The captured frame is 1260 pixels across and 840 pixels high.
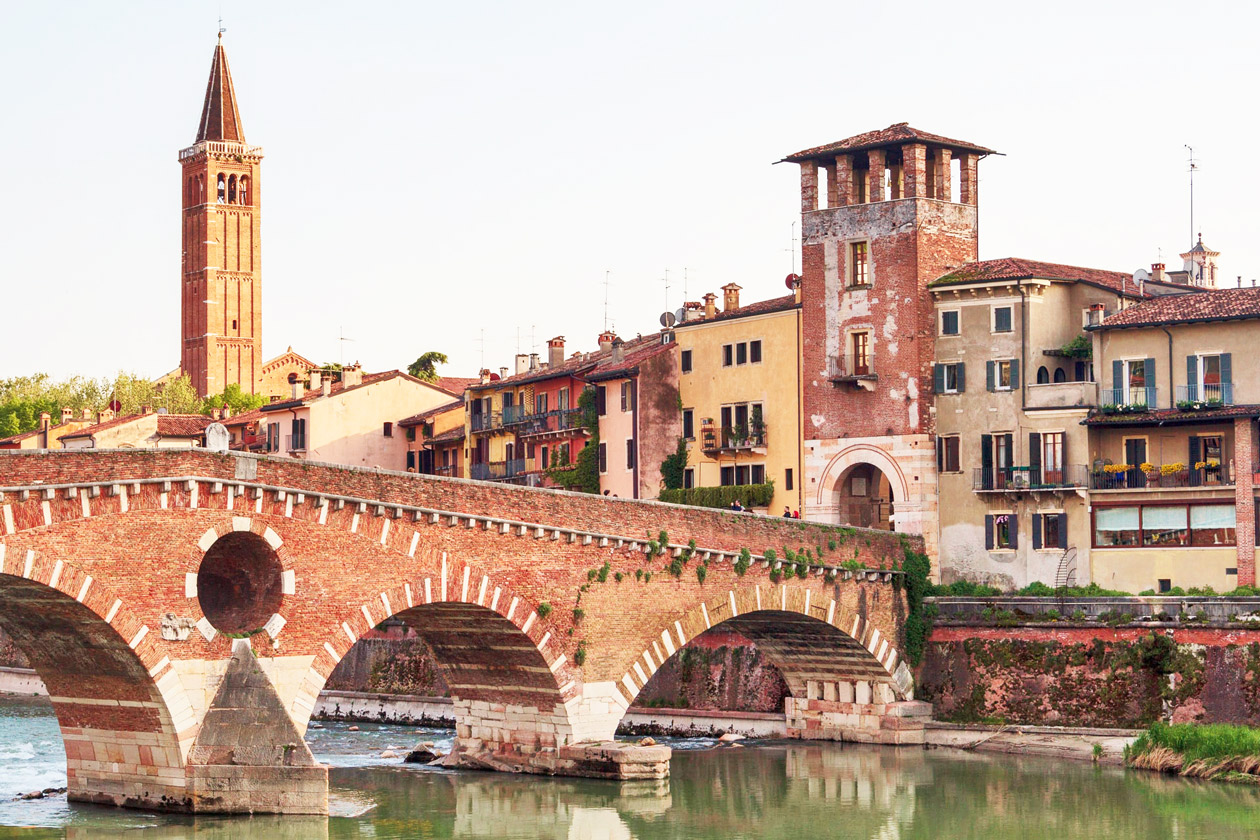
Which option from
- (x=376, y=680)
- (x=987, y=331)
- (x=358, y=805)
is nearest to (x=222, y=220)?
(x=376, y=680)

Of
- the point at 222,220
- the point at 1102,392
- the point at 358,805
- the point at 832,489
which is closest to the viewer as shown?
the point at 358,805

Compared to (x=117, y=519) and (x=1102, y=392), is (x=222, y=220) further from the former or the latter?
(x=117, y=519)

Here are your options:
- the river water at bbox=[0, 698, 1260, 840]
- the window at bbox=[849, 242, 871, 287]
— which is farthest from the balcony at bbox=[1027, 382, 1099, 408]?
the river water at bbox=[0, 698, 1260, 840]

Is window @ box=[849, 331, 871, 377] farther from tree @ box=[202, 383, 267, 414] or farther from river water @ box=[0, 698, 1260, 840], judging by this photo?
tree @ box=[202, 383, 267, 414]

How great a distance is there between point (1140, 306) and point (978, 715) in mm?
12012

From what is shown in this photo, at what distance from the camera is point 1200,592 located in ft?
158

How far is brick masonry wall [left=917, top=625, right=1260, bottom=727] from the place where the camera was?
147 feet

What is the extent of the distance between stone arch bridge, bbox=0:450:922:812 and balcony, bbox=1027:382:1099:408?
9.57m

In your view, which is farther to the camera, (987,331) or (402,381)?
(402,381)

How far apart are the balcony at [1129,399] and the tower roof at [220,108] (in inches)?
3555

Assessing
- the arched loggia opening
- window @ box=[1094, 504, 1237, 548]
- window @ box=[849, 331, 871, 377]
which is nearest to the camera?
the arched loggia opening

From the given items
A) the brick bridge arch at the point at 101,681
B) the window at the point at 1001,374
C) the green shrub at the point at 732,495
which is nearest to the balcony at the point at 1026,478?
the window at the point at 1001,374

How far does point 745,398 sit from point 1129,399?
12.4 meters

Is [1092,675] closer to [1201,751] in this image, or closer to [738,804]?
[1201,751]
